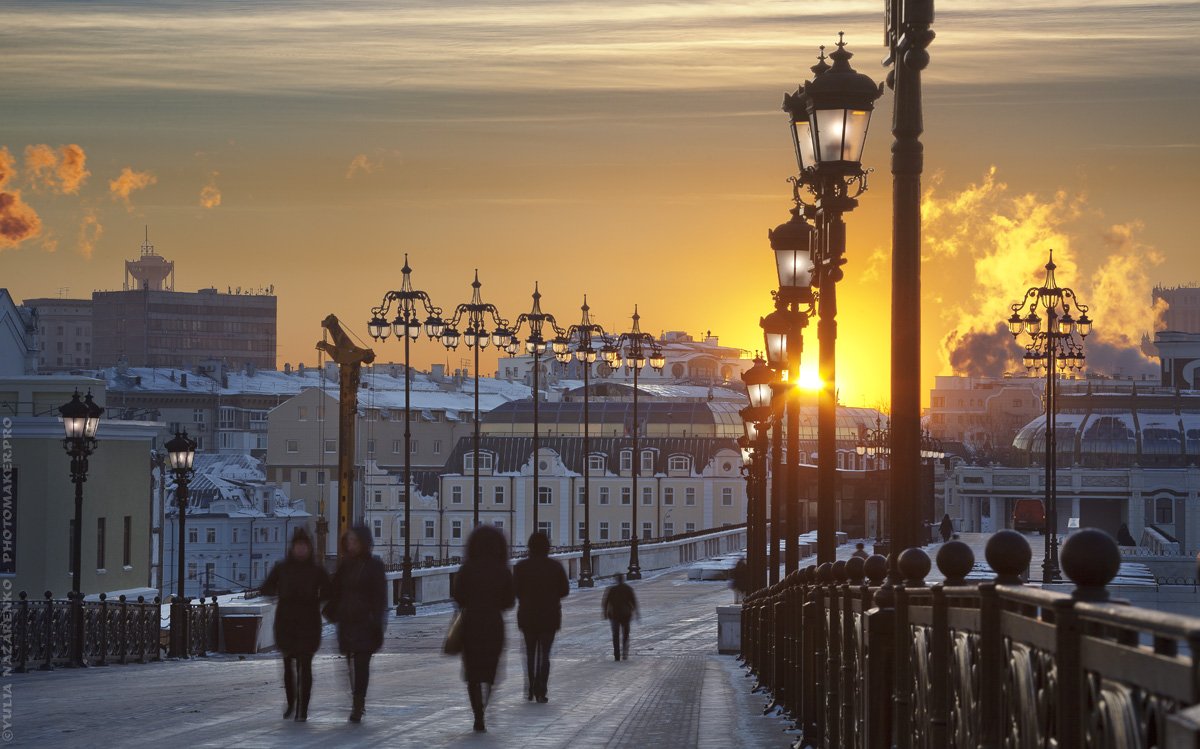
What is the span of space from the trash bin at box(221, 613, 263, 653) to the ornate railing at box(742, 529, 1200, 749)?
73.9 feet

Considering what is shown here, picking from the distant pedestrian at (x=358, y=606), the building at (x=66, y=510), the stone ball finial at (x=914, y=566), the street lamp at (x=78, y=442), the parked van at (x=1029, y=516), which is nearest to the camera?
the stone ball finial at (x=914, y=566)

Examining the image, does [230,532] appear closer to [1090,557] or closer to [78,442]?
[78,442]

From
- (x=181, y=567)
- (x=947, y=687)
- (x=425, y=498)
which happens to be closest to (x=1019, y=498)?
(x=425, y=498)

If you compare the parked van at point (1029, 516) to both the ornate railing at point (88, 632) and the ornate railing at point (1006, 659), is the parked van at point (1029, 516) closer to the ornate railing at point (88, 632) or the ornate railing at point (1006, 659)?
the ornate railing at point (88, 632)

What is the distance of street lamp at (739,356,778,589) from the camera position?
26.8 metres

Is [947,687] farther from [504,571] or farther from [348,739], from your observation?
[504,571]

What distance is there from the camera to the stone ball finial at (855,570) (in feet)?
34.6

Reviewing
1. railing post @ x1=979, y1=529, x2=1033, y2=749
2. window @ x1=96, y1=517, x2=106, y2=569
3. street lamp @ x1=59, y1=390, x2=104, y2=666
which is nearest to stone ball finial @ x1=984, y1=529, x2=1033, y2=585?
railing post @ x1=979, y1=529, x2=1033, y2=749

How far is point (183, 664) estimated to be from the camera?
91.2ft

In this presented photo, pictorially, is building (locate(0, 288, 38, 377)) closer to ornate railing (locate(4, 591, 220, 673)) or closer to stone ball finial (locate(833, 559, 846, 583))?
ornate railing (locate(4, 591, 220, 673))


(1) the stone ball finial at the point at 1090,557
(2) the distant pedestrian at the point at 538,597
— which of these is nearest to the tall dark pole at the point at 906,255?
(1) the stone ball finial at the point at 1090,557

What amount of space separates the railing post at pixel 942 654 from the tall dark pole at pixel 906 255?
2350 mm

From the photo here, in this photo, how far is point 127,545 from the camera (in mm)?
45438

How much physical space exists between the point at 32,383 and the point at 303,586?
37391 millimetres
